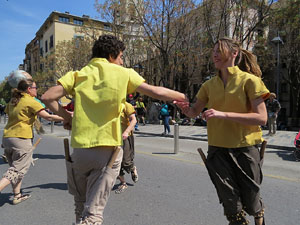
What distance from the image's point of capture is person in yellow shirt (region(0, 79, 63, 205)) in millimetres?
3744

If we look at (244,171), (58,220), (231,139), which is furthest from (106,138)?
(58,220)

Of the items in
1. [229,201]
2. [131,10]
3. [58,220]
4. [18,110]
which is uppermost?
[131,10]

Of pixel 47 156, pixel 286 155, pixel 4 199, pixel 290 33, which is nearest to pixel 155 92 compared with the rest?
pixel 4 199

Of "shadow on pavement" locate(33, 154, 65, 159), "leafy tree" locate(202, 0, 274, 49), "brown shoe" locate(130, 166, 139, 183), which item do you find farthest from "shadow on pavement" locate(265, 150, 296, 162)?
"leafy tree" locate(202, 0, 274, 49)

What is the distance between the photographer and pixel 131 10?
20.2 metres

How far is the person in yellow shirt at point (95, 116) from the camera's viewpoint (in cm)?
202

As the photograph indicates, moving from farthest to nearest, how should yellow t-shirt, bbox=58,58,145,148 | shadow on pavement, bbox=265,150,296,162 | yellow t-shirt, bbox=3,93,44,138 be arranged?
1. shadow on pavement, bbox=265,150,296,162
2. yellow t-shirt, bbox=3,93,44,138
3. yellow t-shirt, bbox=58,58,145,148

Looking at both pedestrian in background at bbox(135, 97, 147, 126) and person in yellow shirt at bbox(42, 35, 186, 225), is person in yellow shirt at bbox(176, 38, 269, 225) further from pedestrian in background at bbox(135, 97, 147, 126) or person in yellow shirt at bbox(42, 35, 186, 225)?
pedestrian in background at bbox(135, 97, 147, 126)

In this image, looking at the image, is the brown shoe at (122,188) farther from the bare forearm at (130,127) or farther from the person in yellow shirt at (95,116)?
the person in yellow shirt at (95,116)

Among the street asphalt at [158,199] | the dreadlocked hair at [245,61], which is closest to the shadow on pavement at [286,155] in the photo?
the street asphalt at [158,199]

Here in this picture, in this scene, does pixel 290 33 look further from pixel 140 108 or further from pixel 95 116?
pixel 95 116

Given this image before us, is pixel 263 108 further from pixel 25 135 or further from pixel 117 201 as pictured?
pixel 25 135

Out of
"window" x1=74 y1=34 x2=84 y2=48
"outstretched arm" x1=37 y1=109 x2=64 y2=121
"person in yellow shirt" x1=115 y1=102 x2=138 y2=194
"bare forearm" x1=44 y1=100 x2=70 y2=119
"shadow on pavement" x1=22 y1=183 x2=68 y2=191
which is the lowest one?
"shadow on pavement" x1=22 y1=183 x2=68 y2=191

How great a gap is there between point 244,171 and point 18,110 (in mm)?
3123
